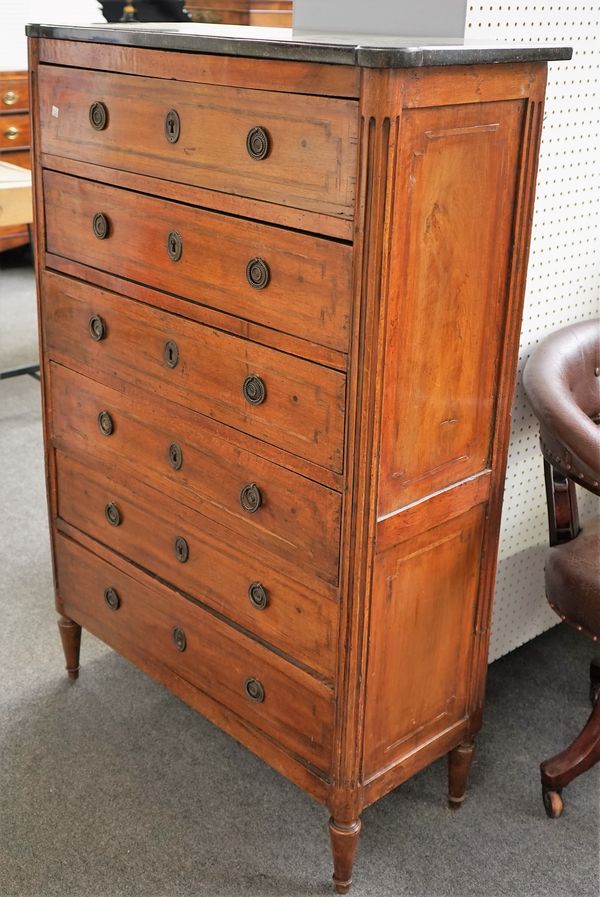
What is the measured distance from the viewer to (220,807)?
96.7 inches

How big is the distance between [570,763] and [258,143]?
1584mm

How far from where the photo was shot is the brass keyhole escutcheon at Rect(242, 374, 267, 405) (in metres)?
2.01

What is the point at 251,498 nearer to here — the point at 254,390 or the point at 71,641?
the point at 254,390

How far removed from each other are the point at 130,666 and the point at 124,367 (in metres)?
1.02

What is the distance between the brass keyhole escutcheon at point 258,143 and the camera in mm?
1831

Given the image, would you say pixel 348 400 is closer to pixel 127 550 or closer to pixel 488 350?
pixel 488 350

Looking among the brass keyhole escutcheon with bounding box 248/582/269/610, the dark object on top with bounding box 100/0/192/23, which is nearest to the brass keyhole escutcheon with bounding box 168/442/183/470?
the brass keyhole escutcheon with bounding box 248/582/269/610

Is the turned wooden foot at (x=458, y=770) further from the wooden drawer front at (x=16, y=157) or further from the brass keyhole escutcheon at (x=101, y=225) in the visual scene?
the wooden drawer front at (x=16, y=157)

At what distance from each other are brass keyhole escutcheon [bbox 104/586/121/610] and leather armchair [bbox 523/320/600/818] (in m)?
1.08

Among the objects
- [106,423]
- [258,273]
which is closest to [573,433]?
[258,273]

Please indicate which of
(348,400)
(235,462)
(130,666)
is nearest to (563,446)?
(348,400)

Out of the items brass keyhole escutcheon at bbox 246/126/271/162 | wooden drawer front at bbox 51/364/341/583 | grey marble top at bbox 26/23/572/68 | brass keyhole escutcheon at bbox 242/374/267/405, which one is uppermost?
grey marble top at bbox 26/23/572/68

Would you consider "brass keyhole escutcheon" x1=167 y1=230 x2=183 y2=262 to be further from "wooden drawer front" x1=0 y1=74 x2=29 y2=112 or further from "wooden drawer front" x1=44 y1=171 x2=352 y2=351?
"wooden drawer front" x1=0 y1=74 x2=29 y2=112

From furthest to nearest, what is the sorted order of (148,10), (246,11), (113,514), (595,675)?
(246,11), (148,10), (595,675), (113,514)
